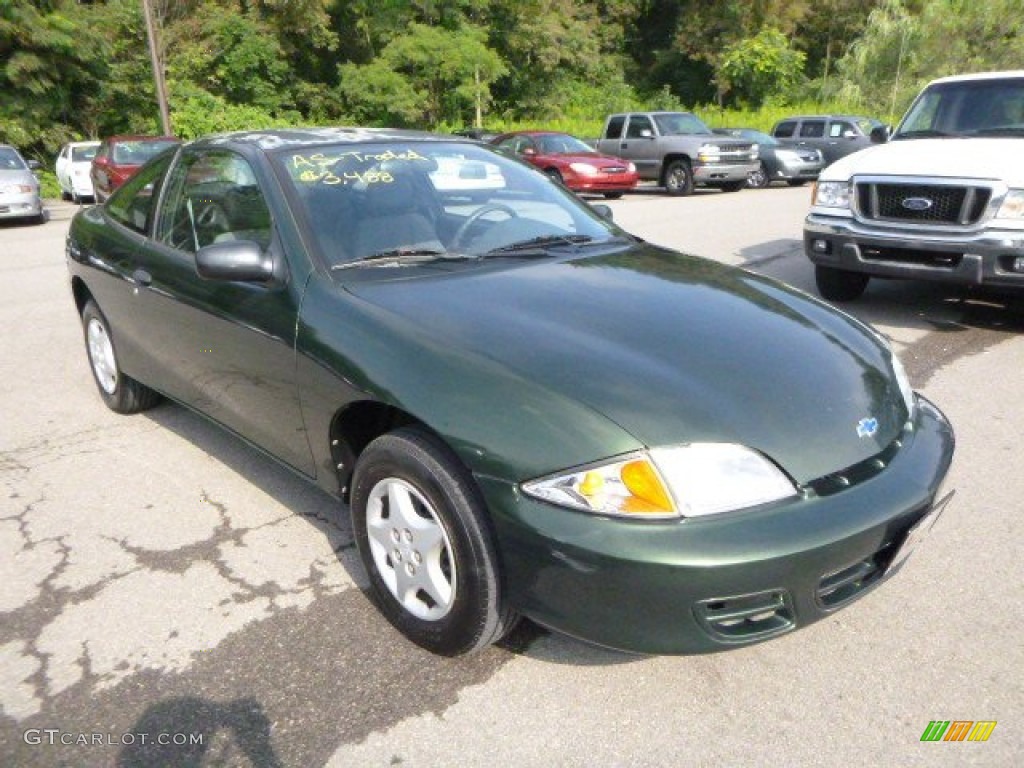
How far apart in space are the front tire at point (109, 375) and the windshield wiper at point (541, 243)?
2.40 m

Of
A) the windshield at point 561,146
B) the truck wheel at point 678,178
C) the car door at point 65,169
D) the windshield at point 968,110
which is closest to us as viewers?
the windshield at point 968,110

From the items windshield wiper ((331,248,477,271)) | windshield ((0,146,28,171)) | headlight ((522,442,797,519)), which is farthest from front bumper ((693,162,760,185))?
headlight ((522,442,797,519))

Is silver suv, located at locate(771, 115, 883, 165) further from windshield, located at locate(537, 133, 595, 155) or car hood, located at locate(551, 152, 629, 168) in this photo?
windshield, located at locate(537, 133, 595, 155)

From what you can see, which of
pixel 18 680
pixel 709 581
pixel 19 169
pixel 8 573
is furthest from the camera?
pixel 19 169

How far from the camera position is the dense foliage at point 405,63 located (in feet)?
81.8

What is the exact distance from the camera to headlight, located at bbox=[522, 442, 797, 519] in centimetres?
206

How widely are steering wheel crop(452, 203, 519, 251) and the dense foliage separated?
81.2 feet

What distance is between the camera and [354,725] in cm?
227

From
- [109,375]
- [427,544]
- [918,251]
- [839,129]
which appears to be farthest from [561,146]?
[427,544]

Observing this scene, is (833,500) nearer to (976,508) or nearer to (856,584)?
(856,584)

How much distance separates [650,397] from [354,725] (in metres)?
1.21

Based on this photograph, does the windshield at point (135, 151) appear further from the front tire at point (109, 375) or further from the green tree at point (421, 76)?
the green tree at point (421, 76)

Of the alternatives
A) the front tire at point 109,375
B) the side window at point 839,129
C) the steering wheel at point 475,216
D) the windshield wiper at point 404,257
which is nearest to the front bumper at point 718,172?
the side window at point 839,129

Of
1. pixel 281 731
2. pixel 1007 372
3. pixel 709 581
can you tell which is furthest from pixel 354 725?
pixel 1007 372
